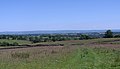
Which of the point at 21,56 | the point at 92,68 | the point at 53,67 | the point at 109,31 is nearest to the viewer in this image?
the point at 92,68

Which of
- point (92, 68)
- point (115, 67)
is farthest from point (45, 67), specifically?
point (115, 67)

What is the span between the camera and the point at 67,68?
54.5 ft

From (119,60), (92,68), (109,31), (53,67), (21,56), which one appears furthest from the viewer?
(109,31)

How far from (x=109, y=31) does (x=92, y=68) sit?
97.8 metres

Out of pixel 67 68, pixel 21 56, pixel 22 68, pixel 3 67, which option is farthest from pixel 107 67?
pixel 21 56

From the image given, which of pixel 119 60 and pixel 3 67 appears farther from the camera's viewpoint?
pixel 119 60

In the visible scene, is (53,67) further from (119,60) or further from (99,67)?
(119,60)

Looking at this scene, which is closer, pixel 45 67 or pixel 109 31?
pixel 45 67

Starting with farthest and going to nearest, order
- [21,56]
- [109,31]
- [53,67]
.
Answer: [109,31]
[21,56]
[53,67]

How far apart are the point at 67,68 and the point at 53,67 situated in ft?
4.00

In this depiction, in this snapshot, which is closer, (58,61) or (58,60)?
(58,61)

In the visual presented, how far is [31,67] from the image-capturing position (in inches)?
700

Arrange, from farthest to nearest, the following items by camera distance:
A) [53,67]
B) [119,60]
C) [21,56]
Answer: [21,56] < [119,60] < [53,67]

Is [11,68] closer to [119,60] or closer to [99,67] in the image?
[99,67]
